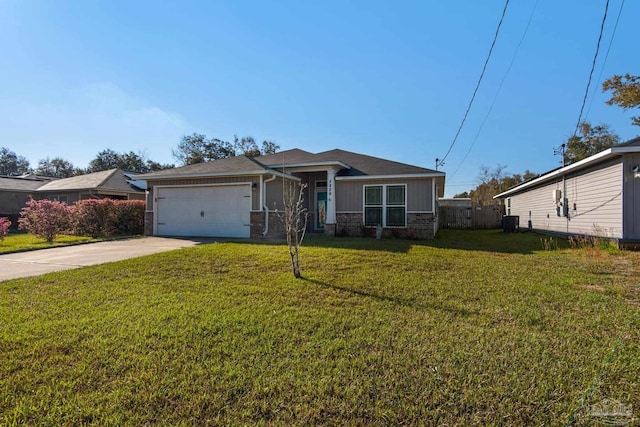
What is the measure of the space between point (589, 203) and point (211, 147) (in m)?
37.0

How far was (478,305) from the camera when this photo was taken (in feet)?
13.8

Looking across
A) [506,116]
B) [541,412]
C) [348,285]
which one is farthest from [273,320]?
[506,116]

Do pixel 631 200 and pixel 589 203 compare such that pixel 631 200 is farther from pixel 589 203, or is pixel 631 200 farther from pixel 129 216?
pixel 129 216

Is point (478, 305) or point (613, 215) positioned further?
point (613, 215)

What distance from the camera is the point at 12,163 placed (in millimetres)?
53500

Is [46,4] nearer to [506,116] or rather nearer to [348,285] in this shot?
[348,285]

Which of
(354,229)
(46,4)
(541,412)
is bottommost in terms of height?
(541,412)

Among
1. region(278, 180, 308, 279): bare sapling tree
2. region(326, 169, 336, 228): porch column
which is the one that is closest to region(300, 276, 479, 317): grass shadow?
region(278, 180, 308, 279): bare sapling tree

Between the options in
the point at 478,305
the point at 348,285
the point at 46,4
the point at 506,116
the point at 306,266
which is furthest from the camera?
the point at 506,116

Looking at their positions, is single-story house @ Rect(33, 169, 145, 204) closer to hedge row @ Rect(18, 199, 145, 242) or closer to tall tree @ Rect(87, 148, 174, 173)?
hedge row @ Rect(18, 199, 145, 242)

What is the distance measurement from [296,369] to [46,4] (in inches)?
401

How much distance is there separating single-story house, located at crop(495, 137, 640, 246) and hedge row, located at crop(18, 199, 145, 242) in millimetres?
17836

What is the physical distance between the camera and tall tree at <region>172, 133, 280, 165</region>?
1529 inches

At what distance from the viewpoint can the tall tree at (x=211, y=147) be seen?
38.8 m
